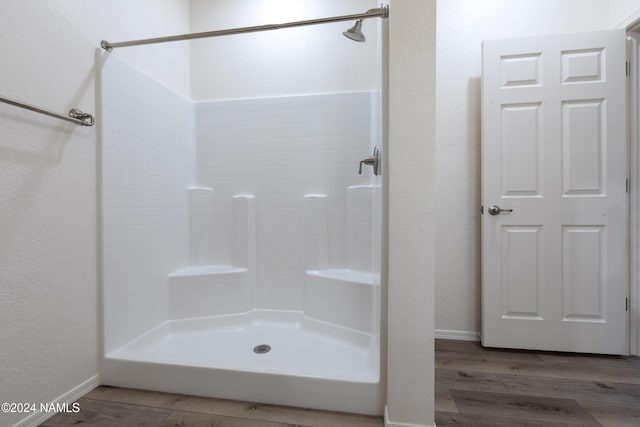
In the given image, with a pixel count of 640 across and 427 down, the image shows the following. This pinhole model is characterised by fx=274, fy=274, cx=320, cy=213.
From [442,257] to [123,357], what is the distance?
196cm

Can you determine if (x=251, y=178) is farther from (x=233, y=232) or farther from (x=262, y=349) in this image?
(x=262, y=349)

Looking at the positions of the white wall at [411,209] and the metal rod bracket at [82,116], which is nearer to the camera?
the white wall at [411,209]

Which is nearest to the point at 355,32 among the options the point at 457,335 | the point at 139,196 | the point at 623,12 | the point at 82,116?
the point at 82,116

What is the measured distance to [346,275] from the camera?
186 cm

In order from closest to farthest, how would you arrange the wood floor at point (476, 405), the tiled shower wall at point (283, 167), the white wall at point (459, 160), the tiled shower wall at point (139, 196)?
the wood floor at point (476, 405), the tiled shower wall at point (139, 196), the white wall at point (459, 160), the tiled shower wall at point (283, 167)

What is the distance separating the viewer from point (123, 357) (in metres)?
1.33

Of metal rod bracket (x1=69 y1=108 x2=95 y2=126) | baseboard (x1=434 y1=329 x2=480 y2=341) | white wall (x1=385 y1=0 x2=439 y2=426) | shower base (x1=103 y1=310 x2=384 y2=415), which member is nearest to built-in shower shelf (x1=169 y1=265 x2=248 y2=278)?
shower base (x1=103 y1=310 x2=384 y2=415)

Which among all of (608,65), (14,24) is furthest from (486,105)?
(14,24)

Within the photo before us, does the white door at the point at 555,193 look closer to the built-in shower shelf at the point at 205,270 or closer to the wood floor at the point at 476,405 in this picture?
the wood floor at the point at 476,405

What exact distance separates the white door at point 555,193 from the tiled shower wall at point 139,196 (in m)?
2.10

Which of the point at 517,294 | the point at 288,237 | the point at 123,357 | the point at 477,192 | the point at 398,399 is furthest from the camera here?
the point at 288,237

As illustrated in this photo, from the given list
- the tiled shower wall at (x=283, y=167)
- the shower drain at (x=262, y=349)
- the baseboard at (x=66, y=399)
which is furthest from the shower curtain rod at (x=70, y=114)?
the shower drain at (x=262, y=349)

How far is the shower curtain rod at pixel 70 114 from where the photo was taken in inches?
38.5

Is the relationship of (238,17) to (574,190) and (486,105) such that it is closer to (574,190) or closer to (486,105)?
(486,105)
